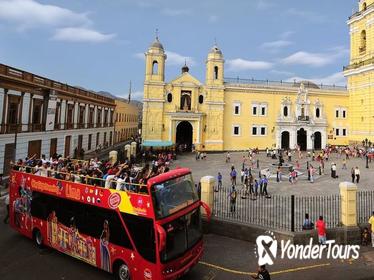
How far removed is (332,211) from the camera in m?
14.0

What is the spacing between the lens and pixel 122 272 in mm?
7590

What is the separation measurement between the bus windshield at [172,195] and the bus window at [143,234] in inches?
16.2

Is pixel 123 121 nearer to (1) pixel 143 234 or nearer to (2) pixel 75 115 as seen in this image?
(2) pixel 75 115

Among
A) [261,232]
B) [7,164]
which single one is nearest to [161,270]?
[261,232]

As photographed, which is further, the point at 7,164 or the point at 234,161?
the point at 234,161

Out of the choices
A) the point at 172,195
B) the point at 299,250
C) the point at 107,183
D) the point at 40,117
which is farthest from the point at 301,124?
the point at 107,183

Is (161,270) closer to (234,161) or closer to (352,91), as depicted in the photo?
(234,161)

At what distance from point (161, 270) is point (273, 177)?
19.0 metres

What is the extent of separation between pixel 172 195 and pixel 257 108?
39.2 meters

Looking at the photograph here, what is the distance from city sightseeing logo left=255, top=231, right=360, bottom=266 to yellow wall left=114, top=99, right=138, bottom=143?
144ft

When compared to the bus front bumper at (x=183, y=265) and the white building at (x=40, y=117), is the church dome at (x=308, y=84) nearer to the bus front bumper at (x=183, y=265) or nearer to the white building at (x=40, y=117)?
the white building at (x=40, y=117)

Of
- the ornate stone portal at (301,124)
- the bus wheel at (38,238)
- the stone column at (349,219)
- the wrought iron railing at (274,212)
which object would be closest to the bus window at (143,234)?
the bus wheel at (38,238)

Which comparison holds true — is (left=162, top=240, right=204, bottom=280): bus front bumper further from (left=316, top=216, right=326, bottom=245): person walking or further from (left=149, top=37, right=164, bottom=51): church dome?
(left=149, top=37, right=164, bottom=51): church dome

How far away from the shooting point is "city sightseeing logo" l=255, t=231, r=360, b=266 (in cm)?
974
